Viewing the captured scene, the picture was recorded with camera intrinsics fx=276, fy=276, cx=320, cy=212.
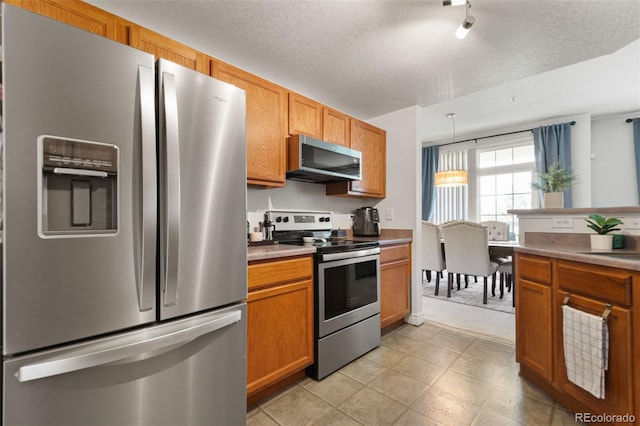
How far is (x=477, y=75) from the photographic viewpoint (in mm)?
2410

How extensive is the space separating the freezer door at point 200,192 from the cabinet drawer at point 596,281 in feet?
5.83

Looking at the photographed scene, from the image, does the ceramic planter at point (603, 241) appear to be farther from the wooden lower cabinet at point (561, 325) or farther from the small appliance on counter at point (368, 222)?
the small appliance on counter at point (368, 222)

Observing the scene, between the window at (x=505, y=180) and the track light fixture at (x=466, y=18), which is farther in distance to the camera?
the window at (x=505, y=180)

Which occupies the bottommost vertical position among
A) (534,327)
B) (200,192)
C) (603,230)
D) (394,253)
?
(534,327)

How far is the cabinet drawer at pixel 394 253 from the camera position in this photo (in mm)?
2589

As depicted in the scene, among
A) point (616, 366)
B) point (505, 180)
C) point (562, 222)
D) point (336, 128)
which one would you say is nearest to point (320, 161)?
point (336, 128)

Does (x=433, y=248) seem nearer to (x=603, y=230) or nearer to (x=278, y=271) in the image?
(x=603, y=230)

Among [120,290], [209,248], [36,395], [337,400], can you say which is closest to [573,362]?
[337,400]

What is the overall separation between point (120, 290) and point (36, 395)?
13.5 inches

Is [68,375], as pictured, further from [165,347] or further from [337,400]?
[337,400]

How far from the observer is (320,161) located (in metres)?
2.36

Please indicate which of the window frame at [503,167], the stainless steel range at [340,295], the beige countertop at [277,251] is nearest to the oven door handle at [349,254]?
the stainless steel range at [340,295]

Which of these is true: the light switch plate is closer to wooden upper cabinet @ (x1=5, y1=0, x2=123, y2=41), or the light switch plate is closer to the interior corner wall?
the interior corner wall

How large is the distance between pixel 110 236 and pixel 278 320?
1082mm
